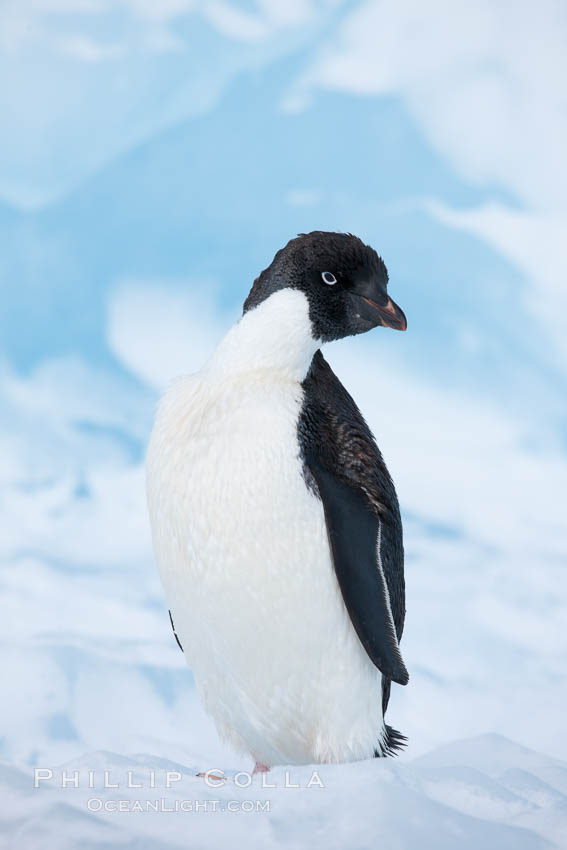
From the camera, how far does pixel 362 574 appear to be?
2.67m

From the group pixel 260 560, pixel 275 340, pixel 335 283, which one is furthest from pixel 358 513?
pixel 335 283

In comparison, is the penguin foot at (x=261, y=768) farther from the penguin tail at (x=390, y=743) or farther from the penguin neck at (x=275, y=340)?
the penguin neck at (x=275, y=340)

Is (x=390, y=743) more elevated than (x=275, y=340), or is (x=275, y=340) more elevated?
(x=275, y=340)

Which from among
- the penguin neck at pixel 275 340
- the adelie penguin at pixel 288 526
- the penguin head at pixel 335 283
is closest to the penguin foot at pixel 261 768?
the adelie penguin at pixel 288 526

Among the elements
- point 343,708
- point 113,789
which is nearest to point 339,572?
point 343,708

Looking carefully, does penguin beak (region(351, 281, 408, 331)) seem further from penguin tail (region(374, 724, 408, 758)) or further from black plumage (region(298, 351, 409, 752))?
penguin tail (region(374, 724, 408, 758))

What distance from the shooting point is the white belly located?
267cm

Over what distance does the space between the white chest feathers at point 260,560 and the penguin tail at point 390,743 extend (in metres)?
0.06

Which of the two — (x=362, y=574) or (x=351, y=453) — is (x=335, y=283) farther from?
(x=362, y=574)

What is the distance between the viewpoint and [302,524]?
105 inches

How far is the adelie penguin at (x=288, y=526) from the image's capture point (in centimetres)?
267

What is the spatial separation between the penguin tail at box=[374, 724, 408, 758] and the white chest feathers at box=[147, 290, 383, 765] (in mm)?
60

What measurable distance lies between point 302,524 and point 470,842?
0.87 metres

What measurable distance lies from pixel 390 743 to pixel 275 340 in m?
1.18
